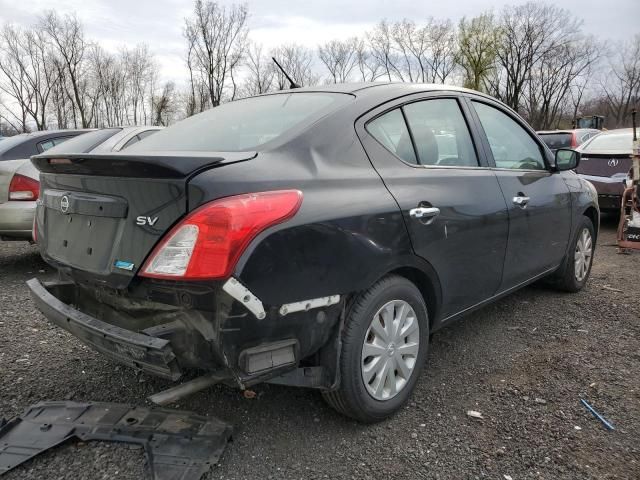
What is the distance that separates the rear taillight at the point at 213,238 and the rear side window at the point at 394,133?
0.88m

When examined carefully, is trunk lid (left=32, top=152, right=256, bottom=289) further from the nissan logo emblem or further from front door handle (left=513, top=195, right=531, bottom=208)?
front door handle (left=513, top=195, right=531, bottom=208)

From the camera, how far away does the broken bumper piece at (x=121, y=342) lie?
188 centimetres

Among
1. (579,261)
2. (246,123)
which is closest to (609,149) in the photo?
(579,261)

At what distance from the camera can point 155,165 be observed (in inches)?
76.7

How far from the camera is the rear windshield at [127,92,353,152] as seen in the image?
242 centimetres

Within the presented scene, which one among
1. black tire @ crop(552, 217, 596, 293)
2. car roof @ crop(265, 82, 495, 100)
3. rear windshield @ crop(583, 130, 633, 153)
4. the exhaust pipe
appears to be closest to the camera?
the exhaust pipe

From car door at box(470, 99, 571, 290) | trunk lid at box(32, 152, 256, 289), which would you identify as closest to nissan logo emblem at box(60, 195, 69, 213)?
trunk lid at box(32, 152, 256, 289)

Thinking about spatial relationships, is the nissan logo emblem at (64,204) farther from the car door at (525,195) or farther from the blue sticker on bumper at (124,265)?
the car door at (525,195)

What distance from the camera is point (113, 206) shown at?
6.91ft

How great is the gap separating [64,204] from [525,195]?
2.85m

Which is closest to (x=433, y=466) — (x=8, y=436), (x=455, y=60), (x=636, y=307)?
(x=8, y=436)

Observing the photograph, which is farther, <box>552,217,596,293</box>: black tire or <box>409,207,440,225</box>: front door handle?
<box>552,217,596,293</box>: black tire

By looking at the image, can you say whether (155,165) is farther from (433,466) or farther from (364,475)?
(433,466)

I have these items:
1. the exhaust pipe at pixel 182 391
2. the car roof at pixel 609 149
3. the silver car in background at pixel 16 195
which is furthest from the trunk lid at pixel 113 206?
the car roof at pixel 609 149
